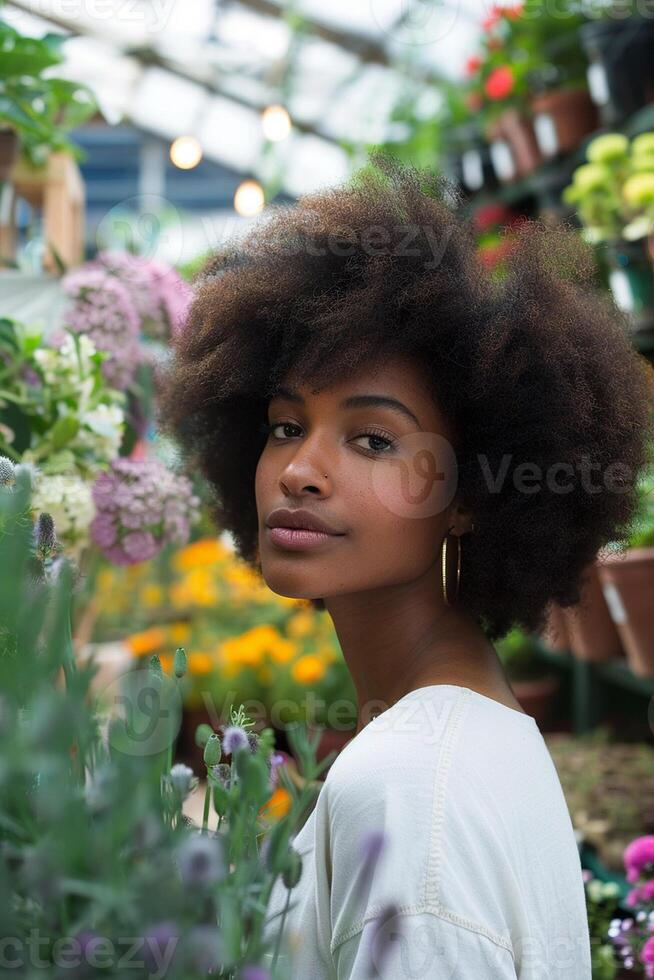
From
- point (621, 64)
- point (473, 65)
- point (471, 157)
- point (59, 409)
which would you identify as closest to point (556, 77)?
point (473, 65)

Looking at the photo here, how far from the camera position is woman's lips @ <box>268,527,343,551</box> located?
961 mm

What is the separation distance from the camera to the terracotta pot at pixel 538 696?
345cm

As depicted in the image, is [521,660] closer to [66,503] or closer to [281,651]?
[281,651]

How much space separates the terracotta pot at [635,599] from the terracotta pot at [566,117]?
149cm

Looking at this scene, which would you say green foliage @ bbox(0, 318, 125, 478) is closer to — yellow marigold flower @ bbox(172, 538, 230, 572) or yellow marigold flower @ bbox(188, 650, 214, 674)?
yellow marigold flower @ bbox(188, 650, 214, 674)

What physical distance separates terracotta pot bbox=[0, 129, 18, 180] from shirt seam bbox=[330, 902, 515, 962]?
1.33 meters

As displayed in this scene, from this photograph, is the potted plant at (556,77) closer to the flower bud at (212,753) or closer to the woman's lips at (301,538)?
the woman's lips at (301,538)

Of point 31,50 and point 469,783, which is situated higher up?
point 31,50

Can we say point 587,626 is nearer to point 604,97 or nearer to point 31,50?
point 604,97

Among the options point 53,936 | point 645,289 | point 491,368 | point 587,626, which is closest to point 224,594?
point 587,626

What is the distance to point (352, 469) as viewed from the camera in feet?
3.22

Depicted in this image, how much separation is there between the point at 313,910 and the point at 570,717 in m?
3.17

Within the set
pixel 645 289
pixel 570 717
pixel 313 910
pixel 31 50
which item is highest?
pixel 31 50

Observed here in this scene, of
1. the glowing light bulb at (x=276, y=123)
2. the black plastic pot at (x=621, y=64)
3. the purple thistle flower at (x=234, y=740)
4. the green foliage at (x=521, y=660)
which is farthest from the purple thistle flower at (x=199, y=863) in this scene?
the glowing light bulb at (x=276, y=123)
